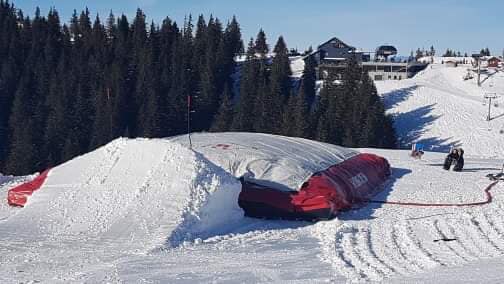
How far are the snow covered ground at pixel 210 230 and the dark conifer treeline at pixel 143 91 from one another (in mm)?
28058

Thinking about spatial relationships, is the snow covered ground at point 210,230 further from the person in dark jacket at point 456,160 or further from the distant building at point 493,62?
the distant building at point 493,62

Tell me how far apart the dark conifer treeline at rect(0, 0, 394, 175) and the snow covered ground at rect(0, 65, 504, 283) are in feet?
92.1

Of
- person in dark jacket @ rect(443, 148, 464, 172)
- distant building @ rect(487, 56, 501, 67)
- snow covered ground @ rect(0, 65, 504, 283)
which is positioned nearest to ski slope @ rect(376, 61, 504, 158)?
distant building @ rect(487, 56, 501, 67)

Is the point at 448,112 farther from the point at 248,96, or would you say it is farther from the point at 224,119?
the point at 224,119

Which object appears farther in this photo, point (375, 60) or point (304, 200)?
point (375, 60)

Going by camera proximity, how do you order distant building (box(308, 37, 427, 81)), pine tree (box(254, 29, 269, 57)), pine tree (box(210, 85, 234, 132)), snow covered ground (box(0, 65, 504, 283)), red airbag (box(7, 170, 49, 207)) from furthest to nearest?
distant building (box(308, 37, 427, 81))
pine tree (box(254, 29, 269, 57))
pine tree (box(210, 85, 234, 132))
red airbag (box(7, 170, 49, 207))
snow covered ground (box(0, 65, 504, 283))

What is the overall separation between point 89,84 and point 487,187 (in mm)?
48179

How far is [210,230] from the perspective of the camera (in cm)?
970

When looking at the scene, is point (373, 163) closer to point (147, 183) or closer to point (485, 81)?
point (147, 183)

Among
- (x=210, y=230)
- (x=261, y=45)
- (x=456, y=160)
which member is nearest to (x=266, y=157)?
(x=210, y=230)

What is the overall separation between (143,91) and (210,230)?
47.7 m

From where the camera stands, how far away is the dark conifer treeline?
46.2 metres

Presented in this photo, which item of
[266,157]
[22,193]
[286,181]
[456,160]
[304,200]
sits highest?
[266,157]

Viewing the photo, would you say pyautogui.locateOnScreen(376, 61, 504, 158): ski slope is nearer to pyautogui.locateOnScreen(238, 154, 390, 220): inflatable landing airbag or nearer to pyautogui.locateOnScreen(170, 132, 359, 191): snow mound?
pyautogui.locateOnScreen(170, 132, 359, 191): snow mound
